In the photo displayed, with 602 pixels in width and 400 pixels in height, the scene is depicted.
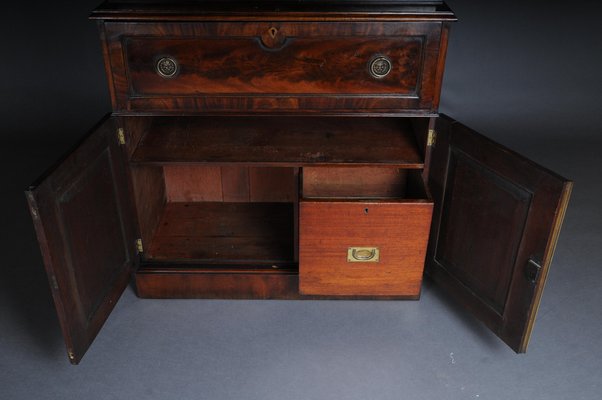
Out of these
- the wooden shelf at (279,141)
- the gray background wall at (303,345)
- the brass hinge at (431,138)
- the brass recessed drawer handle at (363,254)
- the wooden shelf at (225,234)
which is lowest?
the gray background wall at (303,345)

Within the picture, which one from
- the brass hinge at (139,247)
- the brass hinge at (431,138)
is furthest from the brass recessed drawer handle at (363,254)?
the brass hinge at (139,247)

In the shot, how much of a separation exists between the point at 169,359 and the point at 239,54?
84 centimetres

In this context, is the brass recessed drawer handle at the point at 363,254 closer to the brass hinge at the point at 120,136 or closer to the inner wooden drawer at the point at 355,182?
the inner wooden drawer at the point at 355,182

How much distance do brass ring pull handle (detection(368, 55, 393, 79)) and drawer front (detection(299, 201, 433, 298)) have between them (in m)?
0.35

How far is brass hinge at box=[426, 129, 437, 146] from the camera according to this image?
5.46 feet

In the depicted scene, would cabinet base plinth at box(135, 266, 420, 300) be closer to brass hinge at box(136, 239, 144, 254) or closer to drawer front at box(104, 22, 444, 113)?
brass hinge at box(136, 239, 144, 254)

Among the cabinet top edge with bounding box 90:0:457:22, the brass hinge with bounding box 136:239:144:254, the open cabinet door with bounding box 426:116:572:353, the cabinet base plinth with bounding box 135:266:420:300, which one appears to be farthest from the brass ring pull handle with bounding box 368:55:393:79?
the brass hinge with bounding box 136:239:144:254

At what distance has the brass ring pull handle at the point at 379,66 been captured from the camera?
60.2 inches

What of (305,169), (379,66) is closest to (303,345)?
(305,169)

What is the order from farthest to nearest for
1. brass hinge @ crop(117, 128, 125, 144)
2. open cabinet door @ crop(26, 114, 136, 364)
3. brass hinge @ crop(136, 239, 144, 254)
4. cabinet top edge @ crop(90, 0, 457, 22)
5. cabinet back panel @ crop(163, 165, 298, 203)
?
cabinet back panel @ crop(163, 165, 298, 203) → brass hinge @ crop(136, 239, 144, 254) → brass hinge @ crop(117, 128, 125, 144) → cabinet top edge @ crop(90, 0, 457, 22) → open cabinet door @ crop(26, 114, 136, 364)

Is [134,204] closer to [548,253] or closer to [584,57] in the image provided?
[548,253]

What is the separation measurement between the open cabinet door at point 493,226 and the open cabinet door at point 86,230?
90 centimetres

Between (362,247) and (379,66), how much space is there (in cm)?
51

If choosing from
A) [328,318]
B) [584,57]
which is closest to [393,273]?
[328,318]
